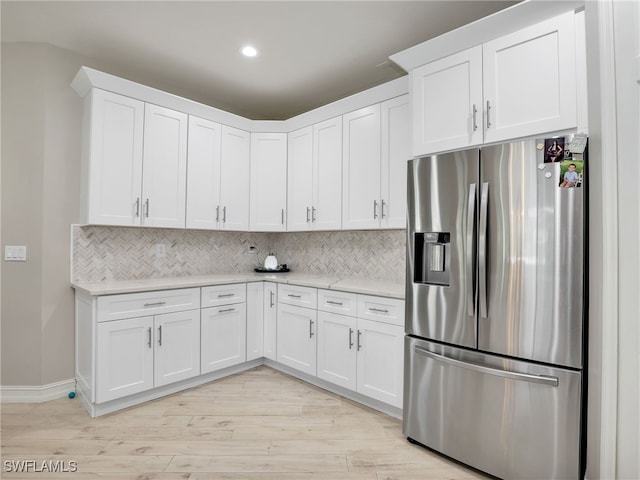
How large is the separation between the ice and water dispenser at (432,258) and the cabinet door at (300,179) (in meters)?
1.56

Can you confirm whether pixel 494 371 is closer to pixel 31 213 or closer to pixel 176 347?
pixel 176 347

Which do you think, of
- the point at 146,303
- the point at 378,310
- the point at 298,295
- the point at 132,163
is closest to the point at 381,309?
the point at 378,310

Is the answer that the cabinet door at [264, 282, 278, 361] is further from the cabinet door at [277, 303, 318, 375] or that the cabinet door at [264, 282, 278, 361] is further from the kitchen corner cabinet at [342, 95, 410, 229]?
the kitchen corner cabinet at [342, 95, 410, 229]

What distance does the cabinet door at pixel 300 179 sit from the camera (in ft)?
11.7

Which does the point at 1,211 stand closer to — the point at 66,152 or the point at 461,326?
the point at 66,152

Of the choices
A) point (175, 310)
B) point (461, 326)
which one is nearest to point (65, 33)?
point (175, 310)

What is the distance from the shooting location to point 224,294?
3211mm

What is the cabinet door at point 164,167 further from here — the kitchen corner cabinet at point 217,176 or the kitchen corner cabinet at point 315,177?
the kitchen corner cabinet at point 315,177

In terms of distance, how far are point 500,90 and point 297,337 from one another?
8.00ft

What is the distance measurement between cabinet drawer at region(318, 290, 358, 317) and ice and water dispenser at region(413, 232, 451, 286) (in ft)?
2.26

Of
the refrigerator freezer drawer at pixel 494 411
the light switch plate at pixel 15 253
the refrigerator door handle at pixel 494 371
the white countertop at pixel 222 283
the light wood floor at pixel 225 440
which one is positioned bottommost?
the light wood floor at pixel 225 440

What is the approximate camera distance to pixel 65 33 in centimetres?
270

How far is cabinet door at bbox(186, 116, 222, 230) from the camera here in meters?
3.29

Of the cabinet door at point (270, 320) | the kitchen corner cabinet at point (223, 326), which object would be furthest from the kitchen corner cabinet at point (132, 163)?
the cabinet door at point (270, 320)
